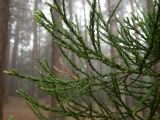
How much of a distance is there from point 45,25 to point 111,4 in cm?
A: 1167

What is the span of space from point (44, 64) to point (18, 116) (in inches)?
663

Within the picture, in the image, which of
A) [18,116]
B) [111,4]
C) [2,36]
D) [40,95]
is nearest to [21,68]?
[40,95]

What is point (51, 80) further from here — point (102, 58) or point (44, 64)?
point (102, 58)

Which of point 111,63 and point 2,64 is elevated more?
point 2,64

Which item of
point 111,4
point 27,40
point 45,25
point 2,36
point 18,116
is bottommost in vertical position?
point 18,116

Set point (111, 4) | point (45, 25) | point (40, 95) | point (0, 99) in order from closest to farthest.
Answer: point (45, 25) < point (0, 99) < point (111, 4) < point (40, 95)

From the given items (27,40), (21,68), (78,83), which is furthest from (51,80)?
(27,40)

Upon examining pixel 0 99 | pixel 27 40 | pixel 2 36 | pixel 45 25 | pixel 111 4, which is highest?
pixel 27 40

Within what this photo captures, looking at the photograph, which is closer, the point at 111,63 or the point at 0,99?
the point at 111,63

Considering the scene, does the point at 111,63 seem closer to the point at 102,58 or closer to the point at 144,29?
the point at 102,58

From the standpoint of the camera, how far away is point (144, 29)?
124 inches

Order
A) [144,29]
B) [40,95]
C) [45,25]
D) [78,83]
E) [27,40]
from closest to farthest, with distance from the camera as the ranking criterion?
[45,25] → [78,83] → [144,29] → [40,95] → [27,40]

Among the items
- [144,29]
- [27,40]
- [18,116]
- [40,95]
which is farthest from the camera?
[27,40]

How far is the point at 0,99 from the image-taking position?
7258 millimetres
